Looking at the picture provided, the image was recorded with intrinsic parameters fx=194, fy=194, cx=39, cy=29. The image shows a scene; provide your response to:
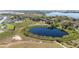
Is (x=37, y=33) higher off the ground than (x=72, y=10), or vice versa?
(x=72, y=10)

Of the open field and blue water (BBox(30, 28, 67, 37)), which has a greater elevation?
blue water (BBox(30, 28, 67, 37))

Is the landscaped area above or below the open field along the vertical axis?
above

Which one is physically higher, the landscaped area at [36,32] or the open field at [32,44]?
the landscaped area at [36,32]

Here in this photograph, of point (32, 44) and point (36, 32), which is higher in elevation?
point (36, 32)
